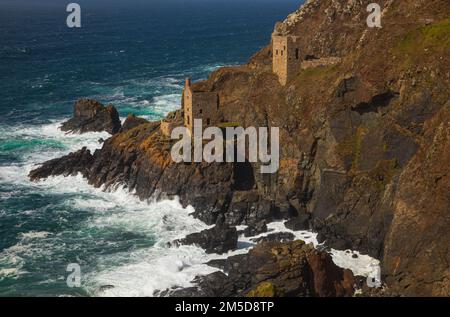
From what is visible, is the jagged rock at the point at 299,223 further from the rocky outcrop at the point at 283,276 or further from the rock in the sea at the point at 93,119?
the rock in the sea at the point at 93,119

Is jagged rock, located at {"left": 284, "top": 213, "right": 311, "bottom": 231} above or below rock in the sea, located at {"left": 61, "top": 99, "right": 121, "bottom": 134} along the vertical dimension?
below

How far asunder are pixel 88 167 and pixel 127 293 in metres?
38.1

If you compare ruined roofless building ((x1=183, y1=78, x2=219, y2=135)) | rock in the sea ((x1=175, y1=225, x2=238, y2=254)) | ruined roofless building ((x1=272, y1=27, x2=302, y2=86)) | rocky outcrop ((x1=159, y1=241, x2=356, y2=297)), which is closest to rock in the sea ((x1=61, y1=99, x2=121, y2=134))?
ruined roofless building ((x1=183, y1=78, x2=219, y2=135))

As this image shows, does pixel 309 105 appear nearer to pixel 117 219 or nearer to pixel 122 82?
pixel 117 219

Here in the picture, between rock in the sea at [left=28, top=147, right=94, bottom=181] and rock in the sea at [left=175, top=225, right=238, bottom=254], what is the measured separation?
29.2 m

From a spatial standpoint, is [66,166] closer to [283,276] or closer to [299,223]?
[299,223]

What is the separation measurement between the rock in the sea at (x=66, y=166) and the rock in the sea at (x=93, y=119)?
16.6 meters

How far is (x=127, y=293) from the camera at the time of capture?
2623 inches

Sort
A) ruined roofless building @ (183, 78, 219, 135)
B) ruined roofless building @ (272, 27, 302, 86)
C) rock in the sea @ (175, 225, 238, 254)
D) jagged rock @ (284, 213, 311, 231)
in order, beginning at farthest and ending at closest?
ruined roofless building @ (183, 78, 219, 135)
ruined roofless building @ (272, 27, 302, 86)
jagged rock @ (284, 213, 311, 231)
rock in the sea @ (175, 225, 238, 254)

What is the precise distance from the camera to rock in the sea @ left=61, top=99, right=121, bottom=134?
12012 cm

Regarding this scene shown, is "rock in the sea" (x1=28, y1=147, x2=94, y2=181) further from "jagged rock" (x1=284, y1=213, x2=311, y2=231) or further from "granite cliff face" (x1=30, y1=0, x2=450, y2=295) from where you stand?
"jagged rock" (x1=284, y1=213, x2=311, y2=231)

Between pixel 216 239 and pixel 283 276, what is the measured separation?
15.3 m

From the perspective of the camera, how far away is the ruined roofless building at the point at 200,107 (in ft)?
301
